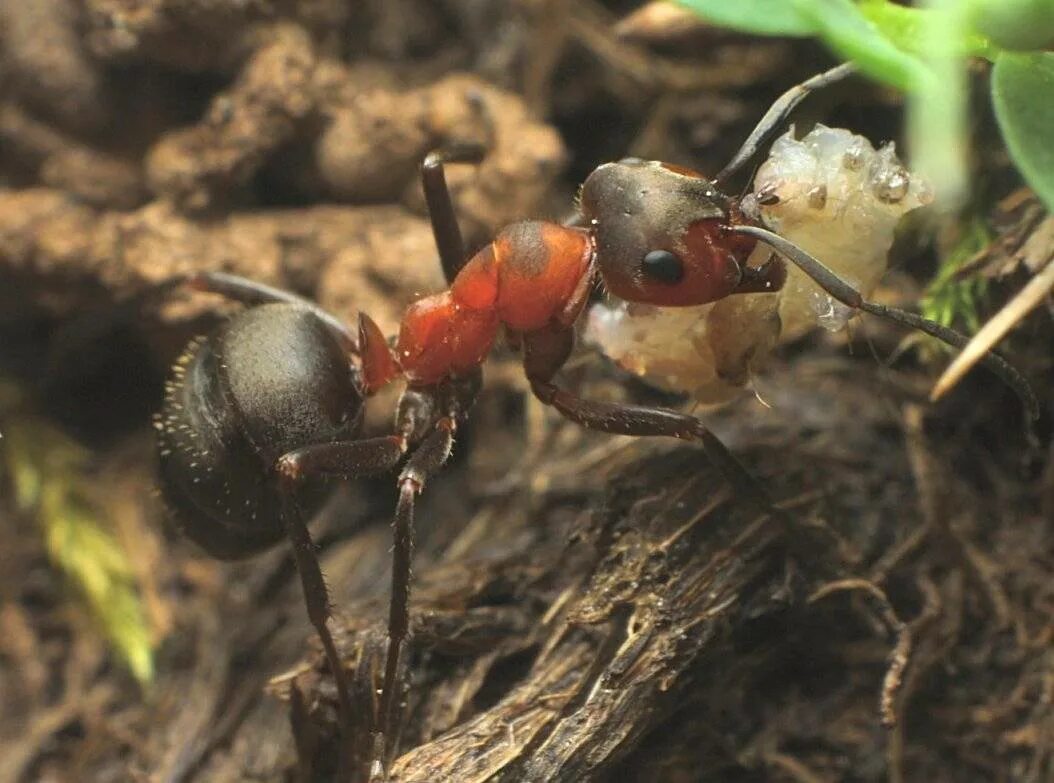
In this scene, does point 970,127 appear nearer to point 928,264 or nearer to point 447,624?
point 928,264

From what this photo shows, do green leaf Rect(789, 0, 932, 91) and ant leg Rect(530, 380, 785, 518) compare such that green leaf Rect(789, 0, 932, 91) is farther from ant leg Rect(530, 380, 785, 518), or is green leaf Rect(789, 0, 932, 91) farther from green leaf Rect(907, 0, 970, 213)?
ant leg Rect(530, 380, 785, 518)

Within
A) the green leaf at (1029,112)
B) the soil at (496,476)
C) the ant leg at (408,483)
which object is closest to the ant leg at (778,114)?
the soil at (496,476)

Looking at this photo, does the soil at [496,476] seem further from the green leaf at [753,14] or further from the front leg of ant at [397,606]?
the green leaf at [753,14]

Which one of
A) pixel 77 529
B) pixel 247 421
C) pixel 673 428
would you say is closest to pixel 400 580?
pixel 247 421

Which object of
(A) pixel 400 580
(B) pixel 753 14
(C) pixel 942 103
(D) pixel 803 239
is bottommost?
(A) pixel 400 580

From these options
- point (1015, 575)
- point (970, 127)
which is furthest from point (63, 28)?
point (1015, 575)

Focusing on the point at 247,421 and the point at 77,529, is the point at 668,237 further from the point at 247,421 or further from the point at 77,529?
the point at 77,529
